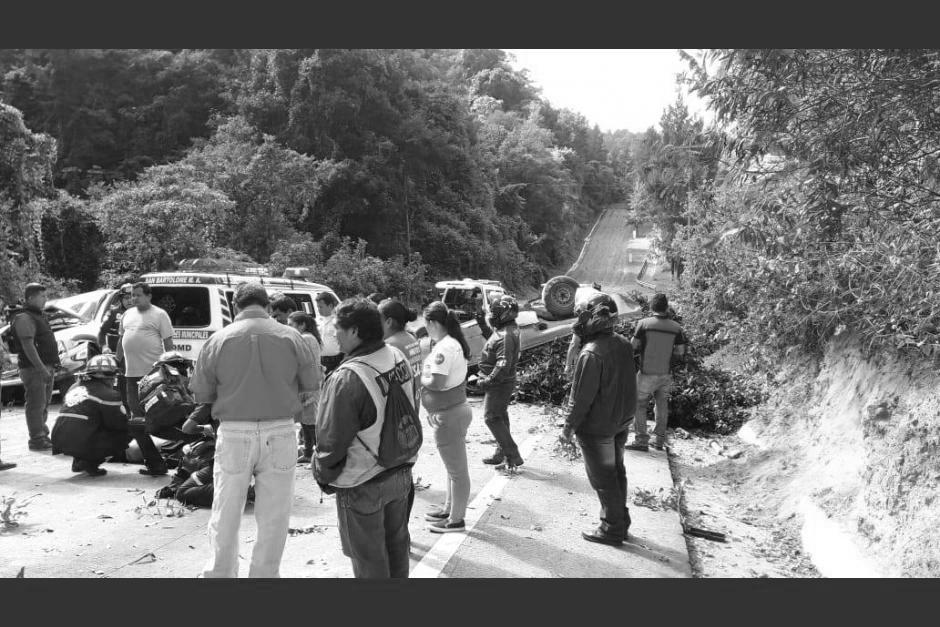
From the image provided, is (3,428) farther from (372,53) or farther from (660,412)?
(372,53)

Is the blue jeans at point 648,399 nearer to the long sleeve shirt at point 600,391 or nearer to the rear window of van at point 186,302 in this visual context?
the long sleeve shirt at point 600,391

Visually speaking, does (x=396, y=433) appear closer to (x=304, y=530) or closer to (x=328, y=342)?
(x=304, y=530)

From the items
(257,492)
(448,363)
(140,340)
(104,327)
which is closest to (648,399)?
(448,363)

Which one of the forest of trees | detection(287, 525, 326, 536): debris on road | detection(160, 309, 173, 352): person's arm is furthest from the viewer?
the forest of trees

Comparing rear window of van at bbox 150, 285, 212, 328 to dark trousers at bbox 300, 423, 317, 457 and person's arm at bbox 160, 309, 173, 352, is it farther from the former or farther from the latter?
dark trousers at bbox 300, 423, 317, 457

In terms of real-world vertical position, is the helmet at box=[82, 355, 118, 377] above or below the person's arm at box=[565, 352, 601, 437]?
below

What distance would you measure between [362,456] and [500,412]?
12.2ft

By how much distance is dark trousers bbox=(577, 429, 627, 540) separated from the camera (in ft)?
18.3

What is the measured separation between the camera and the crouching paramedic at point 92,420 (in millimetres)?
7121

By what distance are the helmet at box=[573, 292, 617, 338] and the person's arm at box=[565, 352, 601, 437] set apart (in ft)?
0.75

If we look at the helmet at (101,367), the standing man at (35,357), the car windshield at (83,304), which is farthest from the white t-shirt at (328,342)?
the car windshield at (83,304)

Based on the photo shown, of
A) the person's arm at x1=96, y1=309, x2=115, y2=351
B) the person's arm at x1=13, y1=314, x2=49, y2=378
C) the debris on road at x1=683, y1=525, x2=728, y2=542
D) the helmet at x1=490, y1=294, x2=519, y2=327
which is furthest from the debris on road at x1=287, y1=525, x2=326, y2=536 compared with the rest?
the person's arm at x1=96, y1=309, x2=115, y2=351

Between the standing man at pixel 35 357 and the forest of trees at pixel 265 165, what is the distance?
12597 mm

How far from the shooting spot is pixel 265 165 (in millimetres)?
27578
